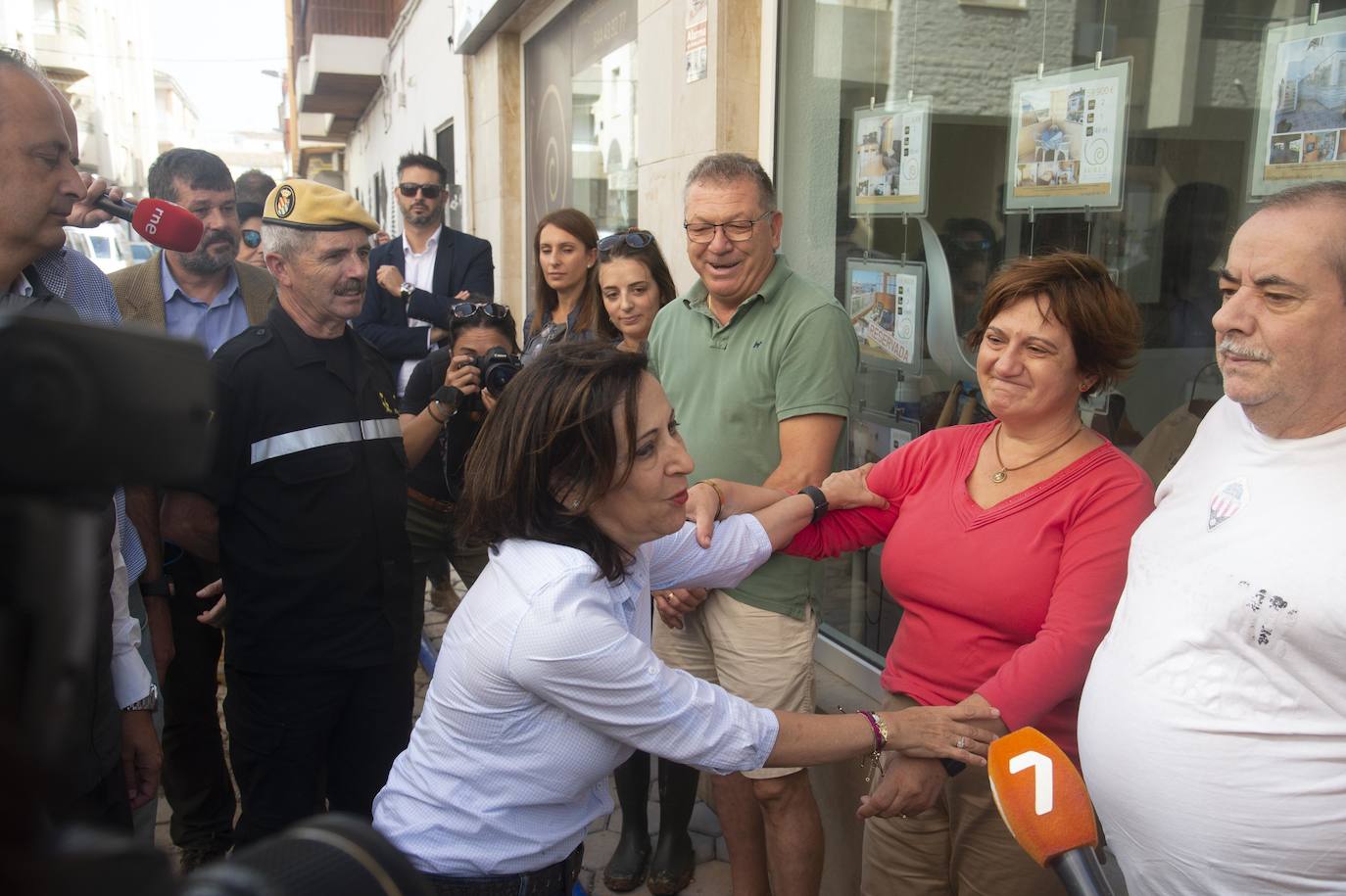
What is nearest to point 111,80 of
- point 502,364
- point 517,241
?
point 517,241

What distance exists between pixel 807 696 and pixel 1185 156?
74.2 inches

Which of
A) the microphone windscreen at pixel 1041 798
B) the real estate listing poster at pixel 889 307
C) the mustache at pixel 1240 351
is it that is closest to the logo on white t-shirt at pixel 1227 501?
the mustache at pixel 1240 351

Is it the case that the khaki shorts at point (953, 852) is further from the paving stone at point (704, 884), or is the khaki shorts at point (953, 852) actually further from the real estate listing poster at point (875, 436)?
the real estate listing poster at point (875, 436)

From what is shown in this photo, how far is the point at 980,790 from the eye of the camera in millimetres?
2277

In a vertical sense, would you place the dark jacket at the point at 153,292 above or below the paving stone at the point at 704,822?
above

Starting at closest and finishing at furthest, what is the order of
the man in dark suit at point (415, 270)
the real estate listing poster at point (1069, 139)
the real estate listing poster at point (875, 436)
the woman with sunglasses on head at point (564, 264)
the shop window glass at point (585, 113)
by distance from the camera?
the real estate listing poster at point (1069, 139)
the real estate listing poster at point (875, 436)
the woman with sunglasses on head at point (564, 264)
the man in dark suit at point (415, 270)
the shop window glass at point (585, 113)

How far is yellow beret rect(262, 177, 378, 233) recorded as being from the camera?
304 centimetres

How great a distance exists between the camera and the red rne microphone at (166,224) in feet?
11.4

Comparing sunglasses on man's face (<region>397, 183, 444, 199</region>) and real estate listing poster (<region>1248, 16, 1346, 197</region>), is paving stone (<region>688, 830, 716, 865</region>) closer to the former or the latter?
real estate listing poster (<region>1248, 16, 1346, 197</region>)

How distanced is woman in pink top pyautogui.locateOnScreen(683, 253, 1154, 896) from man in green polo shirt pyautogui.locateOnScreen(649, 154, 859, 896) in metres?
0.50

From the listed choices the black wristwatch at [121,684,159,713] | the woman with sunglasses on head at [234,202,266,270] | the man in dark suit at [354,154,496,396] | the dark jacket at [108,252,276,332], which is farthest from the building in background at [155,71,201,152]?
the black wristwatch at [121,684,159,713]

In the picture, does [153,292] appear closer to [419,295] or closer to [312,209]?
[312,209]

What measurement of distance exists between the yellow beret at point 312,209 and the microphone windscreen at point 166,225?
521mm

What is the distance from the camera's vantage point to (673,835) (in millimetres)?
3582
